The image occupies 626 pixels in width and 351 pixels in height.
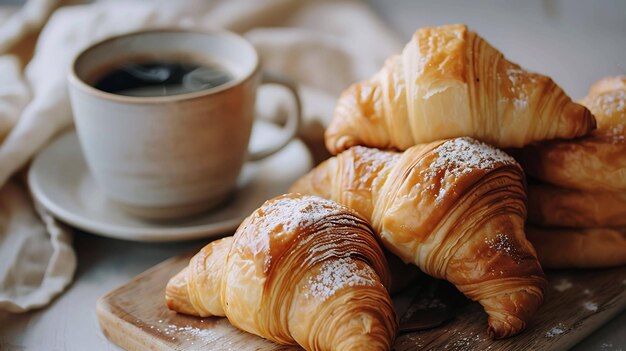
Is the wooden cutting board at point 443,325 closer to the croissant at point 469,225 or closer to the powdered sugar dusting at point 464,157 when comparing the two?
the croissant at point 469,225

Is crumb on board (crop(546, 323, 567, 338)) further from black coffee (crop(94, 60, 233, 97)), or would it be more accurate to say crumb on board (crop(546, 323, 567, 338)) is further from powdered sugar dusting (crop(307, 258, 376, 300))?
black coffee (crop(94, 60, 233, 97))

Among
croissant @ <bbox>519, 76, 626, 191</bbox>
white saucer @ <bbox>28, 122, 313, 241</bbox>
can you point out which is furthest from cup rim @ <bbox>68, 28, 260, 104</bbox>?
croissant @ <bbox>519, 76, 626, 191</bbox>

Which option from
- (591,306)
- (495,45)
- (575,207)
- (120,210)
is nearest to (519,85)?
(575,207)

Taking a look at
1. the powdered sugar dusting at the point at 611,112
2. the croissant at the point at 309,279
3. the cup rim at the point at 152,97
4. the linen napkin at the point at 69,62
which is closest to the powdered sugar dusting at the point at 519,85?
the powdered sugar dusting at the point at 611,112

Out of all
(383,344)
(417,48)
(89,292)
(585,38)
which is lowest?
(89,292)

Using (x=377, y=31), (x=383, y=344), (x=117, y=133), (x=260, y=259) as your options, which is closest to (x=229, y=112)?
(x=117, y=133)

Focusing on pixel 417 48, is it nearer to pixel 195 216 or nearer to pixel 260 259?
pixel 260 259

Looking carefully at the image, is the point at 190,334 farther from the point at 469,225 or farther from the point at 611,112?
the point at 611,112
